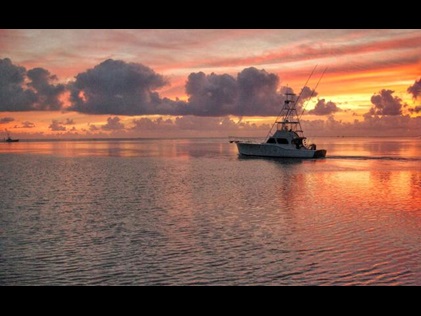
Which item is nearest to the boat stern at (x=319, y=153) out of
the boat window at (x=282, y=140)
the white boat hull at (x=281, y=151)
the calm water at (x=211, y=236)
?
the white boat hull at (x=281, y=151)

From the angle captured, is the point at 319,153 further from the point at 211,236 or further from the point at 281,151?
the point at 211,236

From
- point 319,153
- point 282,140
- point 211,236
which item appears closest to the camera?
point 211,236

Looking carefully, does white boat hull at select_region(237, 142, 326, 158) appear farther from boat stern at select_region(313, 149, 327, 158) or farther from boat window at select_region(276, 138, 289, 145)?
boat window at select_region(276, 138, 289, 145)

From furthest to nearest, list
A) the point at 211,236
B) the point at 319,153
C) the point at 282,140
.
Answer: the point at 319,153 < the point at 282,140 < the point at 211,236

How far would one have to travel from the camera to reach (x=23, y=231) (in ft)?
68.2

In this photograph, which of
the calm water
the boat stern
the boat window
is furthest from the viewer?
the boat stern

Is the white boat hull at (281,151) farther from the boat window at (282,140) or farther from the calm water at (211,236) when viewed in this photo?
the calm water at (211,236)

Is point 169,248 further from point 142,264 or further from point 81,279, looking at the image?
point 81,279

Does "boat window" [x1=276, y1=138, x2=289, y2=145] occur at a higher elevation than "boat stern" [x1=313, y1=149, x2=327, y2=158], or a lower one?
higher

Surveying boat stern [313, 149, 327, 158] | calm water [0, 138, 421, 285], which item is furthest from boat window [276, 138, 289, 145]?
calm water [0, 138, 421, 285]

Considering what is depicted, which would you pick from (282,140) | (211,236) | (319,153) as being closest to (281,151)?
(282,140)

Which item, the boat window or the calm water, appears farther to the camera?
the boat window
